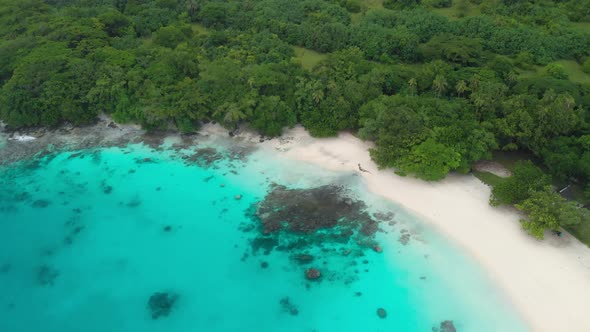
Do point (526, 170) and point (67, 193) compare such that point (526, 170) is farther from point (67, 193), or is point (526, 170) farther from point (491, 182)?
point (67, 193)

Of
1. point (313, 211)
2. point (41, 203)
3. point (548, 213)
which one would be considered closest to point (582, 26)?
point (548, 213)

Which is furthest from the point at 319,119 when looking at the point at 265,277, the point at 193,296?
the point at 193,296

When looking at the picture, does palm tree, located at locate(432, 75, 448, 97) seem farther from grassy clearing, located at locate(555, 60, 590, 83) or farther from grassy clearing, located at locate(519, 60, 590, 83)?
grassy clearing, located at locate(555, 60, 590, 83)

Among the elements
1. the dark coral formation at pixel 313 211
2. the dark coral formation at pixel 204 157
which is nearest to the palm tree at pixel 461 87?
the dark coral formation at pixel 313 211

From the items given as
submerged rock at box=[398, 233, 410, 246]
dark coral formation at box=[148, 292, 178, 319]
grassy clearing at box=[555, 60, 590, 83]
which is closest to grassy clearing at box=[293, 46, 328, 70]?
submerged rock at box=[398, 233, 410, 246]

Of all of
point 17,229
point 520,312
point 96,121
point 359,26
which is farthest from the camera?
point 359,26

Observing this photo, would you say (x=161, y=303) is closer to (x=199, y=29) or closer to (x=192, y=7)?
(x=199, y=29)

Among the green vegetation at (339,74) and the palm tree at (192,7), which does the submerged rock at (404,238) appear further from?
the palm tree at (192,7)
